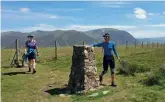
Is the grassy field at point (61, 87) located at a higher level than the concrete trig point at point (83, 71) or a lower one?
lower

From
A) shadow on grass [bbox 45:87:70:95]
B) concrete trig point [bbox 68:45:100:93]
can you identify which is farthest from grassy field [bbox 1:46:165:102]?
concrete trig point [bbox 68:45:100:93]

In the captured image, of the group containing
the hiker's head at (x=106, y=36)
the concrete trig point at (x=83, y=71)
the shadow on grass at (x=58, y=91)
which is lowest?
the shadow on grass at (x=58, y=91)

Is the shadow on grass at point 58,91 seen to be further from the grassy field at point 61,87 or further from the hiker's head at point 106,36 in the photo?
the hiker's head at point 106,36

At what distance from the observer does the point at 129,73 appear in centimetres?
2077

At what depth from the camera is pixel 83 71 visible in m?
16.4

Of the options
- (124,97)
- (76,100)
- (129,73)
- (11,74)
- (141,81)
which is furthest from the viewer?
(11,74)

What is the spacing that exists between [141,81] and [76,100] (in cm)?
468

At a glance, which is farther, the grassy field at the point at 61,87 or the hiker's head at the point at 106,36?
the hiker's head at the point at 106,36

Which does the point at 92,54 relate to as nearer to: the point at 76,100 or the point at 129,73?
the point at 76,100

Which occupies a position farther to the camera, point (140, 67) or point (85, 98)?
point (140, 67)

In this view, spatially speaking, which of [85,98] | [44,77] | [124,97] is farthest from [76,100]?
[44,77]

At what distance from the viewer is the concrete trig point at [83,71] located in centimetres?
1633

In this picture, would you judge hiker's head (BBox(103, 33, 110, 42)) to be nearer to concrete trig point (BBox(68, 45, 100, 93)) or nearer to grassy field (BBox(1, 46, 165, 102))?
concrete trig point (BBox(68, 45, 100, 93))

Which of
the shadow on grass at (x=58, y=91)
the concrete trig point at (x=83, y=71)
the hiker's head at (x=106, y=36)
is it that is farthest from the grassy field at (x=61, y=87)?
the hiker's head at (x=106, y=36)
